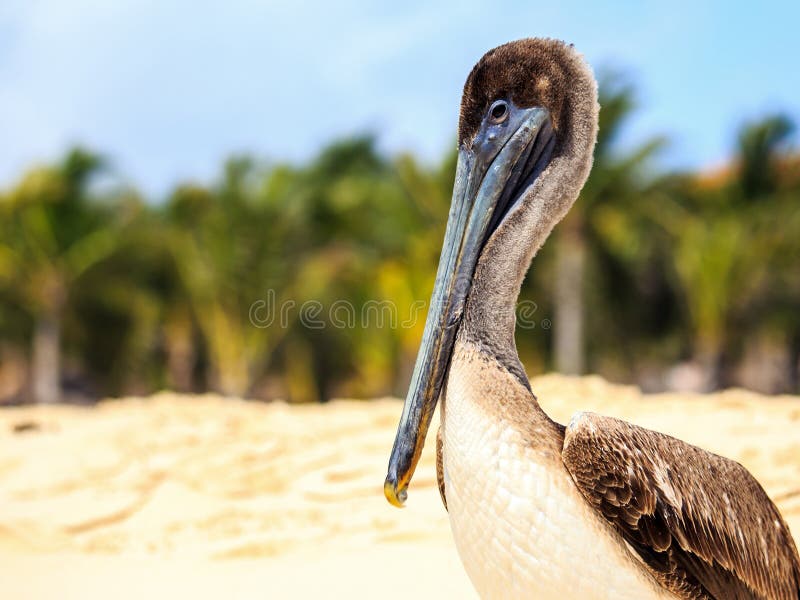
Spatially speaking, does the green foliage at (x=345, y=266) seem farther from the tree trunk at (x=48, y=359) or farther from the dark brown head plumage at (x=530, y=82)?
the dark brown head plumage at (x=530, y=82)

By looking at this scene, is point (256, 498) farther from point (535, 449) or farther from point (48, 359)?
point (48, 359)

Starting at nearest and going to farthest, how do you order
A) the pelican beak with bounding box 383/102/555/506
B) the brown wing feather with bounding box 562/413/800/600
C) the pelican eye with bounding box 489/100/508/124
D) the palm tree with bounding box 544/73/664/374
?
the brown wing feather with bounding box 562/413/800/600
the pelican beak with bounding box 383/102/555/506
the pelican eye with bounding box 489/100/508/124
the palm tree with bounding box 544/73/664/374

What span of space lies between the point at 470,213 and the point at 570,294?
15.0 m

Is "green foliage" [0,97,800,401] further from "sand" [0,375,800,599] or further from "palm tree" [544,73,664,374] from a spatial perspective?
"sand" [0,375,800,599]

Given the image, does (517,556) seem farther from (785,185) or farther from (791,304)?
(785,185)

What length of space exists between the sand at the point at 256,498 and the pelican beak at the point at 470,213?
2076 mm

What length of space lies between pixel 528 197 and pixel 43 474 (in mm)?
5676

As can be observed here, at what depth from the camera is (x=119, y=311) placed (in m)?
20.1

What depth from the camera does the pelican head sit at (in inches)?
109

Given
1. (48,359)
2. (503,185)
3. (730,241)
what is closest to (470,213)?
(503,185)

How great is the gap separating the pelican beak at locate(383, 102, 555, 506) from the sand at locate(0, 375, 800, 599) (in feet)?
6.81

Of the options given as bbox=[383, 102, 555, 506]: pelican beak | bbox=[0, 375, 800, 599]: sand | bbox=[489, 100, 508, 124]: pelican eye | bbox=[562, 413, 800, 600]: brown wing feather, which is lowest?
bbox=[0, 375, 800, 599]: sand

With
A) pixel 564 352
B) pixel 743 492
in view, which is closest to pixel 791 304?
pixel 564 352

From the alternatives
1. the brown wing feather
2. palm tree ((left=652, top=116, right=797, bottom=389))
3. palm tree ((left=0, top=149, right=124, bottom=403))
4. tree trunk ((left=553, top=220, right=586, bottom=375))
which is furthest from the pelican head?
palm tree ((left=0, top=149, right=124, bottom=403))
